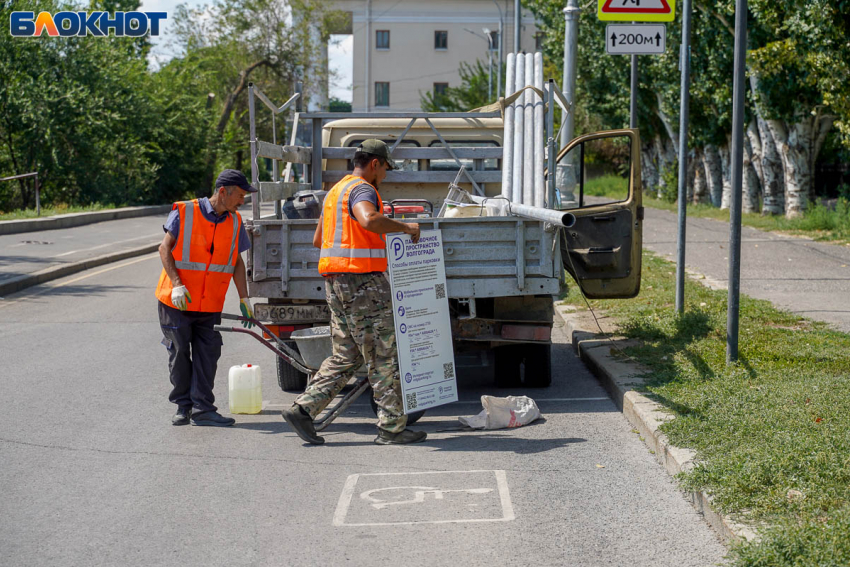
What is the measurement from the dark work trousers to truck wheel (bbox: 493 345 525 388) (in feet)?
7.57

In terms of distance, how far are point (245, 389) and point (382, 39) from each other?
2571 inches

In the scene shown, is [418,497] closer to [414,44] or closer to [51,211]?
[51,211]

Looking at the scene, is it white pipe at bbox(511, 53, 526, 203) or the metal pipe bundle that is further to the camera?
white pipe at bbox(511, 53, 526, 203)

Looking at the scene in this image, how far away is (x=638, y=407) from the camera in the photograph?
22.7ft

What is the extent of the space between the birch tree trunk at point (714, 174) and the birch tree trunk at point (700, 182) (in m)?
2.33

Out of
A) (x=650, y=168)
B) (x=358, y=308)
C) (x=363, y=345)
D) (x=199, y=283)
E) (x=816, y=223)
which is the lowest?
(x=816, y=223)

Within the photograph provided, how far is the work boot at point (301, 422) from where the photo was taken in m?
6.59

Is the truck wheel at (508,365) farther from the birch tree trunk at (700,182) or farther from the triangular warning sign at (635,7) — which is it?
the birch tree trunk at (700,182)

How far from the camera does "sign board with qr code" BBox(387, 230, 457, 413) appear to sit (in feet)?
22.1

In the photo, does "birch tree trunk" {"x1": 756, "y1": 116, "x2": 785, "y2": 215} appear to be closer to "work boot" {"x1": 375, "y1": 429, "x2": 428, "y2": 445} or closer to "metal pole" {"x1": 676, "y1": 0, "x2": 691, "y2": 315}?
"metal pole" {"x1": 676, "y1": 0, "x2": 691, "y2": 315}

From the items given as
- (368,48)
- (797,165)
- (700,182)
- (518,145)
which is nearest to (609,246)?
(518,145)

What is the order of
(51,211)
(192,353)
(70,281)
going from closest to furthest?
1. (192,353)
2. (70,281)
3. (51,211)

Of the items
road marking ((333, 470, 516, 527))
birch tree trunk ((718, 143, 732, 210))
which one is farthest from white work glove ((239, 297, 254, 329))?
birch tree trunk ((718, 143, 732, 210))

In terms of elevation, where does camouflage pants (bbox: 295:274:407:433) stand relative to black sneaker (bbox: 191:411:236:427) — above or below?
above
